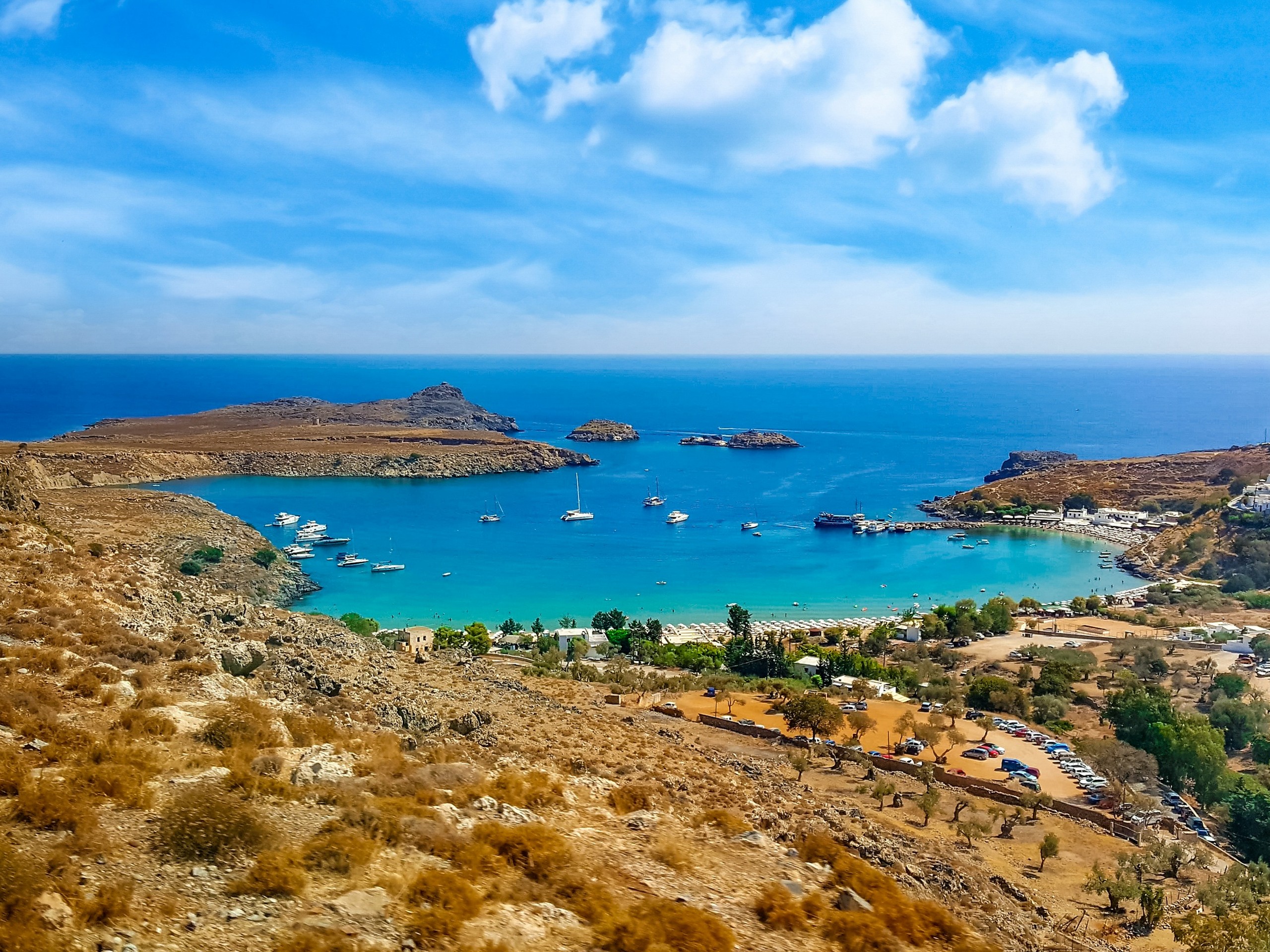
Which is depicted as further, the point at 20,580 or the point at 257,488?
the point at 257,488

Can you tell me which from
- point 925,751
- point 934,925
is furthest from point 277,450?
point 934,925

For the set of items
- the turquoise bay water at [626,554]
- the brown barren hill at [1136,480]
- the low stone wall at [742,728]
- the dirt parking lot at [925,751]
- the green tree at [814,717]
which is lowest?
the turquoise bay water at [626,554]

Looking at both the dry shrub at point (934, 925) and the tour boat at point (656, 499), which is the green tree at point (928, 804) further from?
the tour boat at point (656, 499)

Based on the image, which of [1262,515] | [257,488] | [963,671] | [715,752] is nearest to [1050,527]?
[1262,515]

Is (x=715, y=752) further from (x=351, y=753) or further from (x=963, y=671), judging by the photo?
(x=963, y=671)

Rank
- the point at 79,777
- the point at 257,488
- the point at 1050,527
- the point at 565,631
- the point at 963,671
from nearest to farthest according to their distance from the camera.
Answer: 1. the point at 79,777
2. the point at 963,671
3. the point at 565,631
4. the point at 1050,527
5. the point at 257,488

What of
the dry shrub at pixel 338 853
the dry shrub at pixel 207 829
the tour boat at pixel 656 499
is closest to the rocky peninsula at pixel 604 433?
the tour boat at pixel 656 499
